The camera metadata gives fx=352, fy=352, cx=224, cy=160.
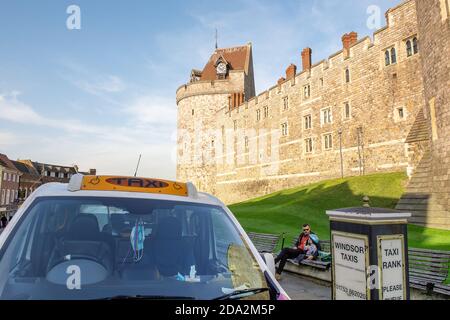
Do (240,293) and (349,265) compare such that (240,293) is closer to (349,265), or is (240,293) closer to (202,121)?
(349,265)

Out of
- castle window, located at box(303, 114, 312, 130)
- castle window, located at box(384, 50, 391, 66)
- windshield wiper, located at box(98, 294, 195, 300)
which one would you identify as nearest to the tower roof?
castle window, located at box(303, 114, 312, 130)

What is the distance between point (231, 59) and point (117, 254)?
189ft

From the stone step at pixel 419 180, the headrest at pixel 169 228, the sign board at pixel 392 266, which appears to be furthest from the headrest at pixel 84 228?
the stone step at pixel 419 180

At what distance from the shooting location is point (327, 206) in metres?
21.4

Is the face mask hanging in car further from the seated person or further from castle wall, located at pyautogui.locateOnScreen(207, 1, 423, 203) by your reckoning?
castle wall, located at pyautogui.locateOnScreen(207, 1, 423, 203)

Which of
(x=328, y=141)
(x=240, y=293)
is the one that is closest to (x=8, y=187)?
(x=328, y=141)

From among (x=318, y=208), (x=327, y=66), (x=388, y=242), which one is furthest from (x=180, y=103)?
(x=388, y=242)

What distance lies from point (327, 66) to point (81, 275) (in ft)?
104

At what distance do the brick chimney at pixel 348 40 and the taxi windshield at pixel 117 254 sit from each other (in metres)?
29.4

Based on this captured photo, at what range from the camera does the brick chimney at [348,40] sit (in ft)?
94.8

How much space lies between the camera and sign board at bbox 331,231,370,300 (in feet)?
12.0

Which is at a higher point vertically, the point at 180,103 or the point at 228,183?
the point at 180,103
